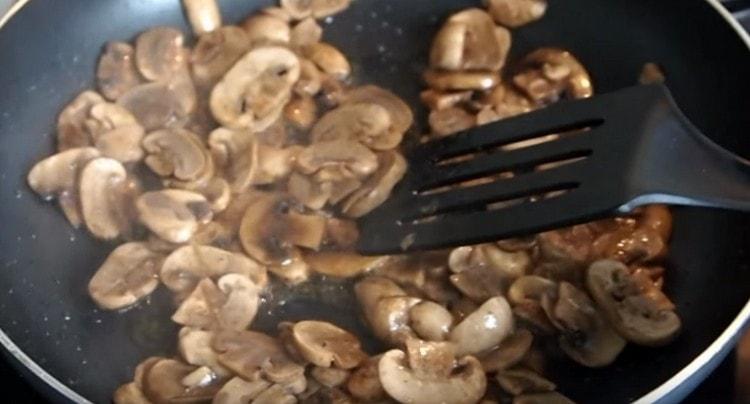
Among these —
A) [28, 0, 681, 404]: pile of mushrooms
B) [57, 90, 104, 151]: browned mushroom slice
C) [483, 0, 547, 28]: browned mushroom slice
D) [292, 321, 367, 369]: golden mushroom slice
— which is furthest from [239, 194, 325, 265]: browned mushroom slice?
[483, 0, 547, 28]: browned mushroom slice

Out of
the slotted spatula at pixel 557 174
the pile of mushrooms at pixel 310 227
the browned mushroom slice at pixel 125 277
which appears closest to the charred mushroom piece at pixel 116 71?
the pile of mushrooms at pixel 310 227

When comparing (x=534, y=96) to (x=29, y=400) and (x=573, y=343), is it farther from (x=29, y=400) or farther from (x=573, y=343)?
(x=29, y=400)

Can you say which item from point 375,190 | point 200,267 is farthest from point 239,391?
point 375,190

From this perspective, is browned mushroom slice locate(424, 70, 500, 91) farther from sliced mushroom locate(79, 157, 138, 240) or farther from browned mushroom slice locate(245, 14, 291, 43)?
sliced mushroom locate(79, 157, 138, 240)

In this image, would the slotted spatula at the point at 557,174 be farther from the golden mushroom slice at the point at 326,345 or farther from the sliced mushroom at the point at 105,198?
the sliced mushroom at the point at 105,198

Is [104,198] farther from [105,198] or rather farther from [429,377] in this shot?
[429,377]

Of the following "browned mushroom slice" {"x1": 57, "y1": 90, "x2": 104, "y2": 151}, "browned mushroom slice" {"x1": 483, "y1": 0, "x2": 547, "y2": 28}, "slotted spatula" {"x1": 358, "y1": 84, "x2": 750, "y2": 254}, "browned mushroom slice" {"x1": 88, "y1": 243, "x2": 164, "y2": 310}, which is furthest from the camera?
"browned mushroom slice" {"x1": 483, "y1": 0, "x2": 547, "y2": 28}

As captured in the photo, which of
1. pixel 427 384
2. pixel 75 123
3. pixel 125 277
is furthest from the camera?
pixel 75 123
